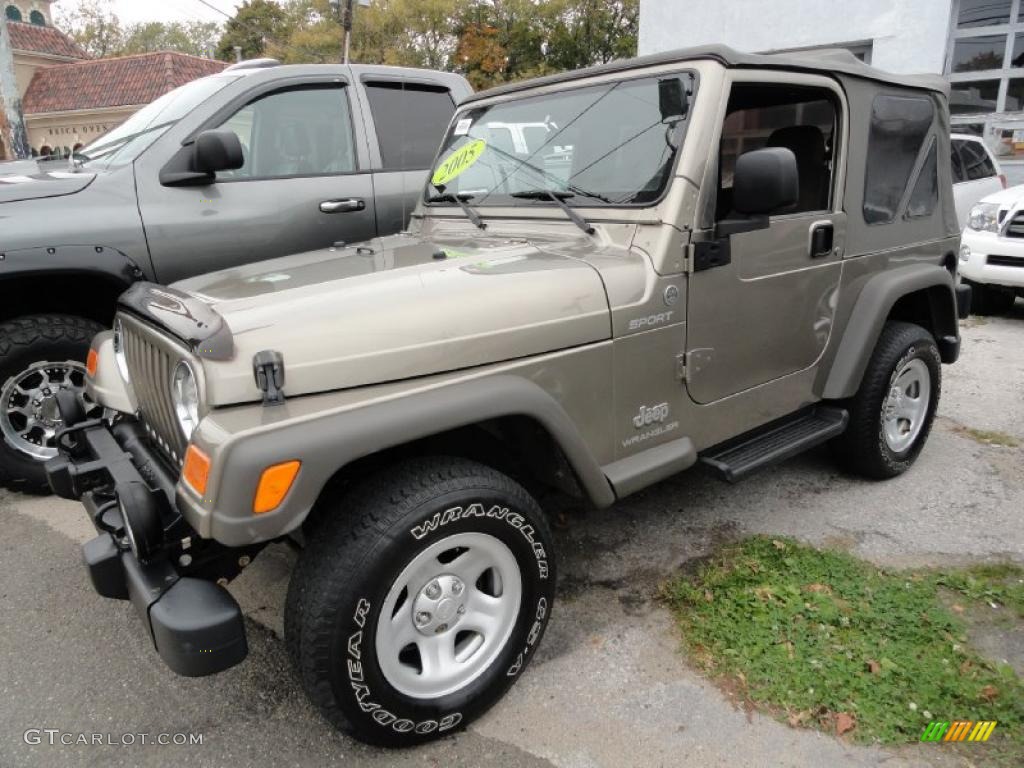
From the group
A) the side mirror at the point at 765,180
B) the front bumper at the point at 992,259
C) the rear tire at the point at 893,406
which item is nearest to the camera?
the side mirror at the point at 765,180

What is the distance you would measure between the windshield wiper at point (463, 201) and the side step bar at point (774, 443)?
140cm

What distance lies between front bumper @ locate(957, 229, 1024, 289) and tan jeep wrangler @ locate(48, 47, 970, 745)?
4777mm

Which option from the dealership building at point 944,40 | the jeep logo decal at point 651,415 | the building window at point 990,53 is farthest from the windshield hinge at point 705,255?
the building window at point 990,53

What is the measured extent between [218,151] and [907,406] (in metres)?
3.92

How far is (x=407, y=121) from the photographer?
15.4 feet

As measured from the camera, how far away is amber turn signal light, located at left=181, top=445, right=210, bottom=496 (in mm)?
1766

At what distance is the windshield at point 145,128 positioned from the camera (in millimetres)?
3955

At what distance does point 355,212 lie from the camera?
4352 millimetres

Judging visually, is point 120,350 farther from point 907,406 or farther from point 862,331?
point 907,406

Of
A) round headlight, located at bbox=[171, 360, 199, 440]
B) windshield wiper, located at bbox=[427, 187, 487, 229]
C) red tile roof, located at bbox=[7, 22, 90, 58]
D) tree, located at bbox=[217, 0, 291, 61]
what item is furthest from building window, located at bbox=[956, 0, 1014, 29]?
tree, located at bbox=[217, 0, 291, 61]

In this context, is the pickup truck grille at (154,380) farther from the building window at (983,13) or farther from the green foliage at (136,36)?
the green foliage at (136,36)

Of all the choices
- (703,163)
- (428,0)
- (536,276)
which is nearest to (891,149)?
(703,163)

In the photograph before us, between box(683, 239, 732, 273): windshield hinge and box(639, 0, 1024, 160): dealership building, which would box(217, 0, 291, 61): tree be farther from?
box(683, 239, 732, 273): windshield hinge

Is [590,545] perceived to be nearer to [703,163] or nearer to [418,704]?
[418,704]
